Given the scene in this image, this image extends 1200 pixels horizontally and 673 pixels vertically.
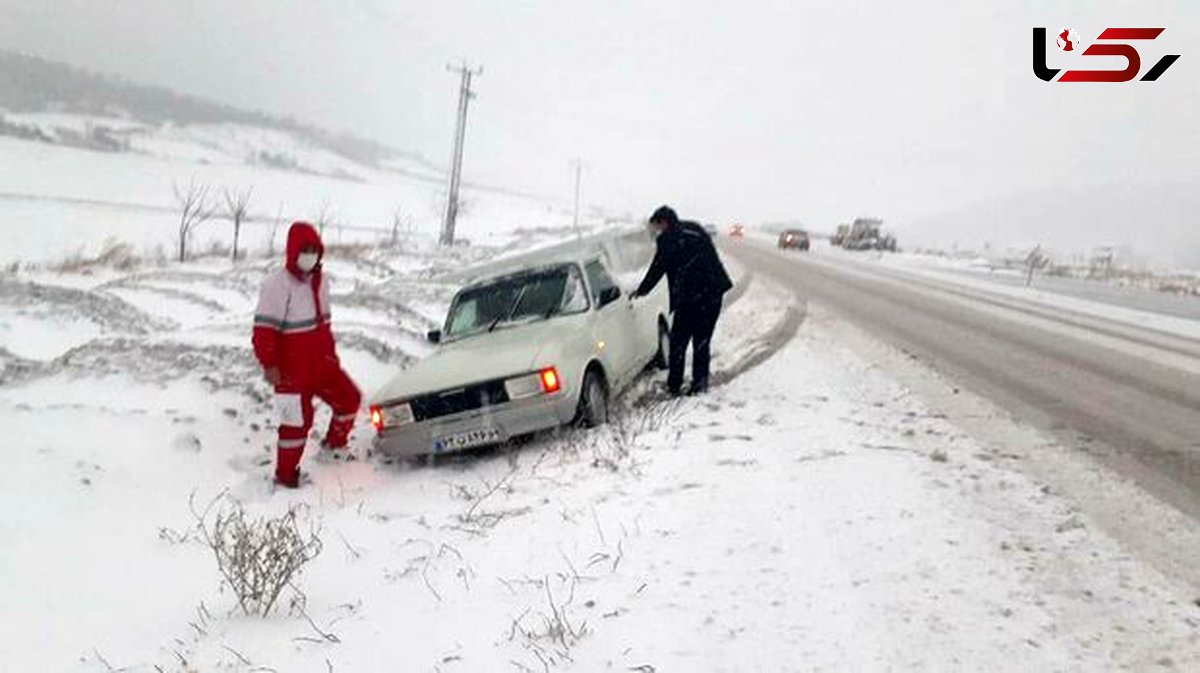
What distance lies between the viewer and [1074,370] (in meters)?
8.02

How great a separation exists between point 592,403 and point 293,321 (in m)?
2.58

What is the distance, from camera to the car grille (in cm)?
596

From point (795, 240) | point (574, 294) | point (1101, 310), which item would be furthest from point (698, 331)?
point (795, 240)

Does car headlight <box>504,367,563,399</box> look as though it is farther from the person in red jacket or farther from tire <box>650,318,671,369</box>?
tire <box>650,318,671,369</box>

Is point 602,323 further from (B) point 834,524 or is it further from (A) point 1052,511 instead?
(A) point 1052,511

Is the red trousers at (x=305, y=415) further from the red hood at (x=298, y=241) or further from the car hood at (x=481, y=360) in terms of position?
the red hood at (x=298, y=241)

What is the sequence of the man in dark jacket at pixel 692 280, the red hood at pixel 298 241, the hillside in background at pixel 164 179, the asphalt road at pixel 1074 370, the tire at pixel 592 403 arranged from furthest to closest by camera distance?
the hillside in background at pixel 164 179 → the man in dark jacket at pixel 692 280 → the tire at pixel 592 403 → the red hood at pixel 298 241 → the asphalt road at pixel 1074 370

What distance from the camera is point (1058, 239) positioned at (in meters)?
176

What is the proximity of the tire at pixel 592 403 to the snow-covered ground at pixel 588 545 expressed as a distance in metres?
0.22

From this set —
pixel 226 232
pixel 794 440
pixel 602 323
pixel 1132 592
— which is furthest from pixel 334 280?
pixel 226 232

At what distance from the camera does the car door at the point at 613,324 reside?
7.05 m

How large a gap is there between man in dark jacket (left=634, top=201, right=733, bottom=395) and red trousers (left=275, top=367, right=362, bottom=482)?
122 inches

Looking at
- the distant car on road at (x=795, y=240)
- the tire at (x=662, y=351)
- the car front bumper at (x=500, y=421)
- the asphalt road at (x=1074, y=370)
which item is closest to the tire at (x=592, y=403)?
the car front bumper at (x=500, y=421)

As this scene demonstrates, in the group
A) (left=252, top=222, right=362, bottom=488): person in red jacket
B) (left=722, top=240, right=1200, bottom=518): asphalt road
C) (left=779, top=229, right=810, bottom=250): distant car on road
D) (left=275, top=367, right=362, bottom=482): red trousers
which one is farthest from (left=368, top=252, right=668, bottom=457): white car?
(left=779, top=229, right=810, bottom=250): distant car on road
